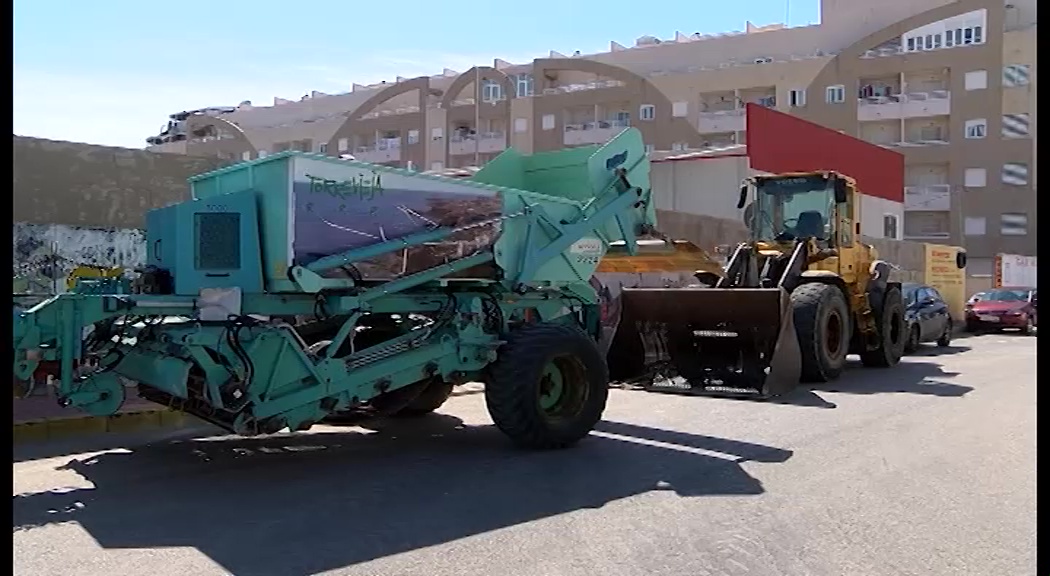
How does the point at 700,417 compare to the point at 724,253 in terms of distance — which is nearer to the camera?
the point at 700,417

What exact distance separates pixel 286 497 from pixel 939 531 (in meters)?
4.15

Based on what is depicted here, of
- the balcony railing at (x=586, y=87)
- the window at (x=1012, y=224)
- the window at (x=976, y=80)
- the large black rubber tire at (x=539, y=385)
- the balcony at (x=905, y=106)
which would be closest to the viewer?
the large black rubber tire at (x=539, y=385)

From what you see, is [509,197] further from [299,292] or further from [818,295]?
[818,295]

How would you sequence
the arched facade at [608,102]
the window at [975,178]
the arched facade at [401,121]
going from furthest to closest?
the arched facade at [401,121], the arched facade at [608,102], the window at [975,178]

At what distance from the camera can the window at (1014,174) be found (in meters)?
50.7

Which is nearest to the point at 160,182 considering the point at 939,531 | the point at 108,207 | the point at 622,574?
the point at 108,207

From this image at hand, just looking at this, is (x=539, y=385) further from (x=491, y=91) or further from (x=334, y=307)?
(x=491, y=91)

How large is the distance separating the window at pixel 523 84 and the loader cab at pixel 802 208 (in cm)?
4968

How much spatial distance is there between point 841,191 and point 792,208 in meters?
0.77

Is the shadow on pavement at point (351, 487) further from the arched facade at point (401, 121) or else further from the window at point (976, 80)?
the arched facade at point (401, 121)

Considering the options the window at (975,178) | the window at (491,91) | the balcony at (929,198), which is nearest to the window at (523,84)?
the window at (491,91)

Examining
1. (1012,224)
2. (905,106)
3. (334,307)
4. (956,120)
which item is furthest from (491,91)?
(334,307)

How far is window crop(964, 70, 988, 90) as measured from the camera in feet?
169

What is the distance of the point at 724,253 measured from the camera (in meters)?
15.7
